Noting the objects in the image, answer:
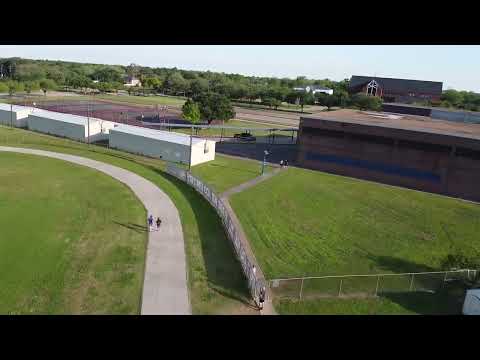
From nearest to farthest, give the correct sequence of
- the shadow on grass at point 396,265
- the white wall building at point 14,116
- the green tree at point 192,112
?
the shadow on grass at point 396,265
the white wall building at point 14,116
the green tree at point 192,112

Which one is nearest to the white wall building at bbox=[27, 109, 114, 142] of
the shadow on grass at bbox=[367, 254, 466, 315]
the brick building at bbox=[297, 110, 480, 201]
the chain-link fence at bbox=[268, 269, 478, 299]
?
the brick building at bbox=[297, 110, 480, 201]

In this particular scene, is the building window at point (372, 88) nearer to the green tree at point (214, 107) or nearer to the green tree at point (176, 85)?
the green tree at point (214, 107)

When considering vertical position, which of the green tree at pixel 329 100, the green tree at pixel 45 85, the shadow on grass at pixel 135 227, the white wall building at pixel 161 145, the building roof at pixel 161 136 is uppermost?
the green tree at pixel 329 100

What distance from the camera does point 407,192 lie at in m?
35.0

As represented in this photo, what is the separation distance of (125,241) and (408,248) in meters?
16.0

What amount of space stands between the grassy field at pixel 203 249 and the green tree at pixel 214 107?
22.4 metres

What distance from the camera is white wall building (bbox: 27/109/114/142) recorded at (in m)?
47.0

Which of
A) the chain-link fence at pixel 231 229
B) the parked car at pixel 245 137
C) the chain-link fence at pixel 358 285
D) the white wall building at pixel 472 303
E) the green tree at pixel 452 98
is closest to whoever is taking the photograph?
the white wall building at pixel 472 303

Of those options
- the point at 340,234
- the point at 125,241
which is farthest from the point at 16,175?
the point at 340,234

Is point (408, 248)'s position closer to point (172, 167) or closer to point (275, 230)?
point (275, 230)

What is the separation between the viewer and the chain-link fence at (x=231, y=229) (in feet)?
55.4

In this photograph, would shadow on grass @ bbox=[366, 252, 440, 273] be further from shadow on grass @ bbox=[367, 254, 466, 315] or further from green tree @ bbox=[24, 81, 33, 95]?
green tree @ bbox=[24, 81, 33, 95]

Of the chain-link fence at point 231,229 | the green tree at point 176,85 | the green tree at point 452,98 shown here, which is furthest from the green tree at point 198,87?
the chain-link fence at point 231,229

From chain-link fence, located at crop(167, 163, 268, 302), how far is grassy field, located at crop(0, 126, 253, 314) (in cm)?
36
